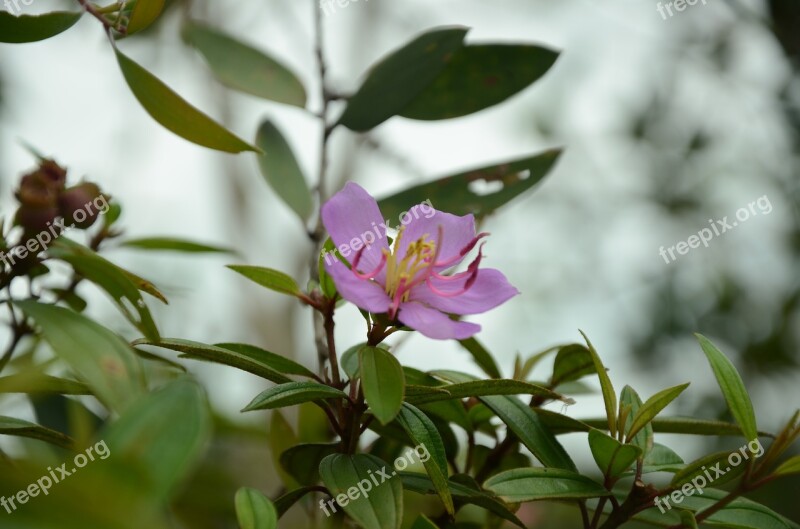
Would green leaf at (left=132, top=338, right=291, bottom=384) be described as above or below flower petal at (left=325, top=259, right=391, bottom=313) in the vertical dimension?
below

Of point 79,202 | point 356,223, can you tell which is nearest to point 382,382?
point 356,223

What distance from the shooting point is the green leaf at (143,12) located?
2.13 ft

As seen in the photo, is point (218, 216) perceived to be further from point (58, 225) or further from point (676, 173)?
point (58, 225)

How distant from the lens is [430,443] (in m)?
0.57

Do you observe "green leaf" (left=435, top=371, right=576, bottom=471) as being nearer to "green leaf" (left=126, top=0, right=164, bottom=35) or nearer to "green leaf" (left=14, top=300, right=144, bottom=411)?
"green leaf" (left=14, top=300, right=144, bottom=411)

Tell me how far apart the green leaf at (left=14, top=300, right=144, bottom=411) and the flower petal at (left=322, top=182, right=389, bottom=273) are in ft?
0.65

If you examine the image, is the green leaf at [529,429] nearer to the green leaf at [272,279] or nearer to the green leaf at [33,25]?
the green leaf at [272,279]

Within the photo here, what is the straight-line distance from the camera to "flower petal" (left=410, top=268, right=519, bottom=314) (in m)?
0.63

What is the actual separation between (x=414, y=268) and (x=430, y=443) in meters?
0.14

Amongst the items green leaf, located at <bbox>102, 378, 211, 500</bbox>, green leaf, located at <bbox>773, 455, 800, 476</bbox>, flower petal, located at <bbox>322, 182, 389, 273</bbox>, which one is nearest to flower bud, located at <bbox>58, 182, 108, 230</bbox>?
flower petal, located at <bbox>322, 182, 389, 273</bbox>

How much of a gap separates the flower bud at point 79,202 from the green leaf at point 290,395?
8.6 inches

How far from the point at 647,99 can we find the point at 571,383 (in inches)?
69.3

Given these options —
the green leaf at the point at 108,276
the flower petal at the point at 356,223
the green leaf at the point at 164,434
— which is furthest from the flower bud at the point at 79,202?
the green leaf at the point at 164,434

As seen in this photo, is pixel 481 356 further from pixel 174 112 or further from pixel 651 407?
pixel 174 112
